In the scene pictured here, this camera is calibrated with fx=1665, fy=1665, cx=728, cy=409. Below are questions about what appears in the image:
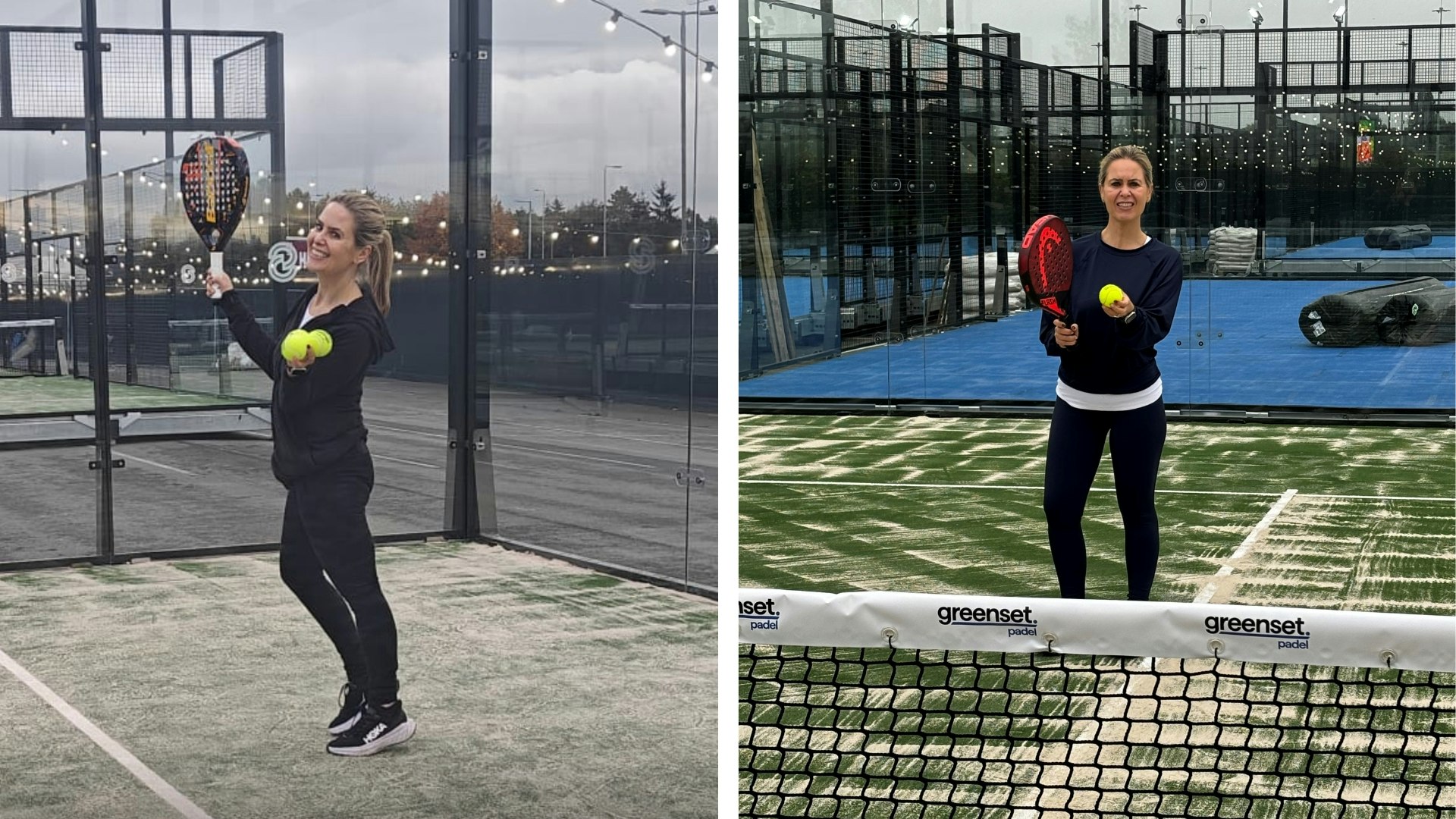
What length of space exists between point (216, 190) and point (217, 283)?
0.20 m

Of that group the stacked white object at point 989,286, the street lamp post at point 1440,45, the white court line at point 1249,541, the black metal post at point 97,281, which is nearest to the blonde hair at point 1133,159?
the white court line at point 1249,541

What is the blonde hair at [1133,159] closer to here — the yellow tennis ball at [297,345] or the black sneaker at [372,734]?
the yellow tennis ball at [297,345]

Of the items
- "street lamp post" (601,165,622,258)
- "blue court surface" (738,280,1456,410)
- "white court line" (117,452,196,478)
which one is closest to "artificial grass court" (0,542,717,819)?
"white court line" (117,452,196,478)

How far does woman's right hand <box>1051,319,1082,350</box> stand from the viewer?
4.10 m

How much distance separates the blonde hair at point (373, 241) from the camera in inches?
125

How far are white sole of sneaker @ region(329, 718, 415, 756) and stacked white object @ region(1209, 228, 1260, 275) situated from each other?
7.67 meters

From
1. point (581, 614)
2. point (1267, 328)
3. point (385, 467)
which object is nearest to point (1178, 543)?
point (581, 614)

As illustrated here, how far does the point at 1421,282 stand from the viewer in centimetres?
958

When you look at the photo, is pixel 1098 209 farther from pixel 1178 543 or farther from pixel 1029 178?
pixel 1178 543

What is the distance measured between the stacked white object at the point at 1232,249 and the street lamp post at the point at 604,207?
623 cm

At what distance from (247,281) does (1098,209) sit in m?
7.56

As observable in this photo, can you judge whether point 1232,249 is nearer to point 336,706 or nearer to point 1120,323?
point 1120,323

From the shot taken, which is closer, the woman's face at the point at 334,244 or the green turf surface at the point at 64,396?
the woman's face at the point at 334,244

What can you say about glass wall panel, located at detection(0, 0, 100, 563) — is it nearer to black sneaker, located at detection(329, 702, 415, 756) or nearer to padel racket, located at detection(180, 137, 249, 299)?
padel racket, located at detection(180, 137, 249, 299)
